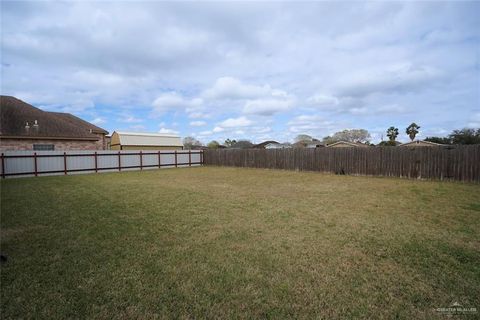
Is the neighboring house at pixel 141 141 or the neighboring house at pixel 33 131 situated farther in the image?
the neighboring house at pixel 141 141

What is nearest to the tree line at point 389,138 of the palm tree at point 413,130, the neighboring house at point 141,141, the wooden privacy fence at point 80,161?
the palm tree at point 413,130

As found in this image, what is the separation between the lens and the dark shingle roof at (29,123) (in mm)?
16438

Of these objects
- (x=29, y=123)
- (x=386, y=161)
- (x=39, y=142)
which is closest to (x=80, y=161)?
(x=39, y=142)

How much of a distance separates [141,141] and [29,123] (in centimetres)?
1057

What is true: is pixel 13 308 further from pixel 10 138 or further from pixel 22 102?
pixel 22 102

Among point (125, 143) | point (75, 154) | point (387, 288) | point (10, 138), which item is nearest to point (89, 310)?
point (387, 288)

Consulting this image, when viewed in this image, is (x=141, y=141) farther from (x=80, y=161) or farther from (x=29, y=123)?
(x=80, y=161)

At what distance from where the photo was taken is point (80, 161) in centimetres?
1586

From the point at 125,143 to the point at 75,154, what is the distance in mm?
10559

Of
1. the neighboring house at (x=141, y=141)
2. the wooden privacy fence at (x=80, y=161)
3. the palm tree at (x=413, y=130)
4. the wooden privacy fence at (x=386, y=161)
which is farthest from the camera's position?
the palm tree at (x=413, y=130)

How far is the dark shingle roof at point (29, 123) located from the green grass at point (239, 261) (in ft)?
46.5

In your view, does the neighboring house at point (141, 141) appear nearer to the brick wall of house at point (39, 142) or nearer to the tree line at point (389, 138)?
the brick wall of house at point (39, 142)

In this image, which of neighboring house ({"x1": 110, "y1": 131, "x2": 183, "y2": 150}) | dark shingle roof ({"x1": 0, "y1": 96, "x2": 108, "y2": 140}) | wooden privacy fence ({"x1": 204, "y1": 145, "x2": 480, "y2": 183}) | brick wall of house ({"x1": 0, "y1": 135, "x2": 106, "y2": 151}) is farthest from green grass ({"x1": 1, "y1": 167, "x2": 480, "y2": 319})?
neighboring house ({"x1": 110, "y1": 131, "x2": 183, "y2": 150})

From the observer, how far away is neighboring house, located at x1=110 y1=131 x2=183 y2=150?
26.1m
